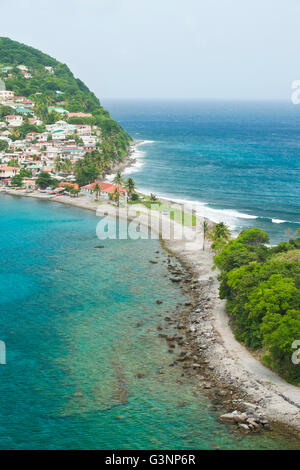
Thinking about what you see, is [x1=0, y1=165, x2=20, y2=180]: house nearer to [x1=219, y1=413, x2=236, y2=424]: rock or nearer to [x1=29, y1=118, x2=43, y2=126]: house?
[x1=29, y1=118, x2=43, y2=126]: house

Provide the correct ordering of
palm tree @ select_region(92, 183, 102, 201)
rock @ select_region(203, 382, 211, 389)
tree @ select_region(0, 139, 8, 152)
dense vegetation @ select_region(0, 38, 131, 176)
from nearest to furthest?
rock @ select_region(203, 382, 211, 389)
palm tree @ select_region(92, 183, 102, 201)
tree @ select_region(0, 139, 8, 152)
dense vegetation @ select_region(0, 38, 131, 176)

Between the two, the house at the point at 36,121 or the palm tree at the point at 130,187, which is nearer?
the palm tree at the point at 130,187

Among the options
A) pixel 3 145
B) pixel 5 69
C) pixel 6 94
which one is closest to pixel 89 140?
pixel 3 145

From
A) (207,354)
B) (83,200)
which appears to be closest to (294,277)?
(207,354)

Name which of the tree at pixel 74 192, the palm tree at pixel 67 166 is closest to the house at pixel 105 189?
the tree at pixel 74 192

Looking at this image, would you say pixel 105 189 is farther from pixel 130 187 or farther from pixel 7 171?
pixel 7 171

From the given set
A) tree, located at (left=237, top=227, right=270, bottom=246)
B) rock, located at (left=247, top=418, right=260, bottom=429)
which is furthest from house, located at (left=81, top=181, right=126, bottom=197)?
rock, located at (left=247, top=418, right=260, bottom=429)

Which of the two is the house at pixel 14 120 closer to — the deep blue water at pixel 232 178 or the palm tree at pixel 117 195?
the deep blue water at pixel 232 178
